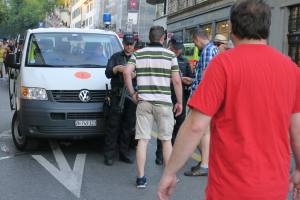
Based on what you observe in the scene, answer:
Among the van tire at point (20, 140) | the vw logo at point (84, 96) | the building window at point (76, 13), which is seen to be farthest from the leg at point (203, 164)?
the building window at point (76, 13)

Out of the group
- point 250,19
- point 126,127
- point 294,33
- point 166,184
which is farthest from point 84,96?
point 294,33

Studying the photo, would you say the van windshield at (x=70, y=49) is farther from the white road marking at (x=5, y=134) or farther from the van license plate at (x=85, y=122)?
the white road marking at (x=5, y=134)

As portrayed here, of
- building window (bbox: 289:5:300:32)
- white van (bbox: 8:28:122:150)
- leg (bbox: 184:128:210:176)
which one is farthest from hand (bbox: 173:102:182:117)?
building window (bbox: 289:5:300:32)

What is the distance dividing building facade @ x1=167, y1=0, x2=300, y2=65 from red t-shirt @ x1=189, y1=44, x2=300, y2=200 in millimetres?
20346

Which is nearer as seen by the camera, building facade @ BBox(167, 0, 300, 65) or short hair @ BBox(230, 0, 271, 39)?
short hair @ BBox(230, 0, 271, 39)

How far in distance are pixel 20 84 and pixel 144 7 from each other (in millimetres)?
67785

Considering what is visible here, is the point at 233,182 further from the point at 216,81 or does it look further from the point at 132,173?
the point at 132,173

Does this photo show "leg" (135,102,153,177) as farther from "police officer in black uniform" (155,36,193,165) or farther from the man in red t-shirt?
the man in red t-shirt

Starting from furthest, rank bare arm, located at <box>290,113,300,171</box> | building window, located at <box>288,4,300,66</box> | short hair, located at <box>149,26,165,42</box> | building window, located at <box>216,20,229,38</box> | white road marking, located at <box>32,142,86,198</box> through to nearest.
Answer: building window, located at <box>216,20,229,38</box> → building window, located at <box>288,4,300,66</box> → white road marking, located at <box>32,142,86,198</box> → short hair, located at <box>149,26,165,42</box> → bare arm, located at <box>290,113,300,171</box>

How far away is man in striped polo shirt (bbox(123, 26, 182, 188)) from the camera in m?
6.36

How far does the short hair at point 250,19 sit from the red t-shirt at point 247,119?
7 centimetres

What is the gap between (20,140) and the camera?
27.9 ft

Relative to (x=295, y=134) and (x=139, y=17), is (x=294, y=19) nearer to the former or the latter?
(x=295, y=134)

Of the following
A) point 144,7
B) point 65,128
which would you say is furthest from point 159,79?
point 144,7
